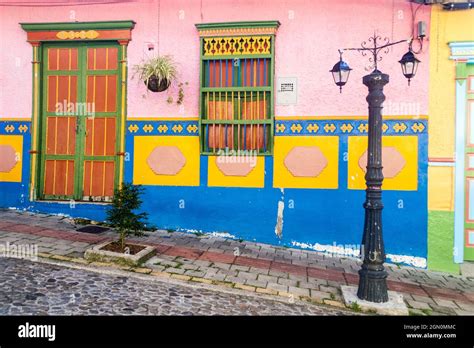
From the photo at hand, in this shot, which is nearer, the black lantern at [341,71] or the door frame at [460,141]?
the black lantern at [341,71]

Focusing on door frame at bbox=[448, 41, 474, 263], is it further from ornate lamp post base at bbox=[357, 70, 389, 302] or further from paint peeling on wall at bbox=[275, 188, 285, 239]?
paint peeling on wall at bbox=[275, 188, 285, 239]

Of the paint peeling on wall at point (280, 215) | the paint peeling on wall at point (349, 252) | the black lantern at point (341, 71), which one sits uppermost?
the black lantern at point (341, 71)

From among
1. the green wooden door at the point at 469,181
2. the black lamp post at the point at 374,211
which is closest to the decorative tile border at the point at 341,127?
the green wooden door at the point at 469,181

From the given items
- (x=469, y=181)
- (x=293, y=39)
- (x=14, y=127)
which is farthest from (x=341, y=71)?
(x=14, y=127)

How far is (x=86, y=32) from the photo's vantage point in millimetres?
7148

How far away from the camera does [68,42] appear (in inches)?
287

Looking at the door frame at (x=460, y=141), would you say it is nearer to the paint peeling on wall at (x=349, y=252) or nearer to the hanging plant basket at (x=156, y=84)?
the paint peeling on wall at (x=349, y=252)

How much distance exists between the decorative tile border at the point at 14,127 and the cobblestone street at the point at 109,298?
12.6 feet

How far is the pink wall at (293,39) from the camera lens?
250 inches

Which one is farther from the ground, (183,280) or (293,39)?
(293,39)

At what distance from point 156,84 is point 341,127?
3702 millimetres

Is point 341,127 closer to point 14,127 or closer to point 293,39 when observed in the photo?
point 293,39

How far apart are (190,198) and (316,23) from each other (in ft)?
13.9
